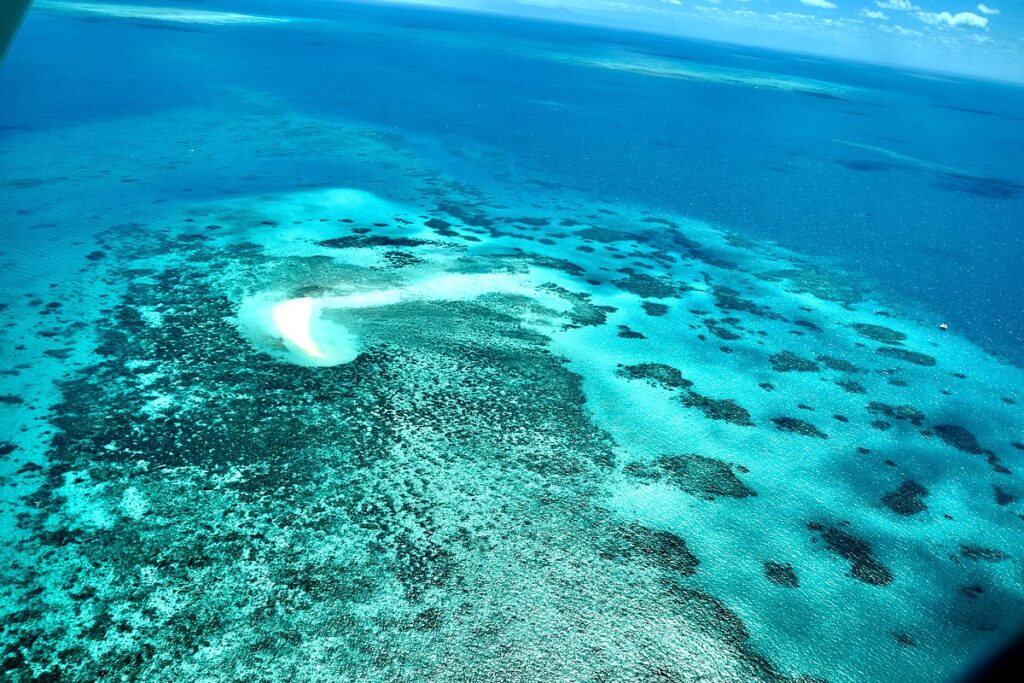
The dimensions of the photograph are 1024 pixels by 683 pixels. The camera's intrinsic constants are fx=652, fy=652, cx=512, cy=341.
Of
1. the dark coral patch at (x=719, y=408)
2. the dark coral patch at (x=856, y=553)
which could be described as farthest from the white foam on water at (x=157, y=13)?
the dark coral patch at (x=856, y=553)

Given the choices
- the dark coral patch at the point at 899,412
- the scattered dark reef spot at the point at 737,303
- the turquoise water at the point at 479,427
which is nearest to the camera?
the turquoise water at the point at 479,427

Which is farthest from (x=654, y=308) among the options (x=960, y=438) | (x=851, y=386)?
(x=960, y=438)

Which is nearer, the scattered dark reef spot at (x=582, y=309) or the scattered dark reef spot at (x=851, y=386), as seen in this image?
the scattered dark reef spot at (x=851, y=386)

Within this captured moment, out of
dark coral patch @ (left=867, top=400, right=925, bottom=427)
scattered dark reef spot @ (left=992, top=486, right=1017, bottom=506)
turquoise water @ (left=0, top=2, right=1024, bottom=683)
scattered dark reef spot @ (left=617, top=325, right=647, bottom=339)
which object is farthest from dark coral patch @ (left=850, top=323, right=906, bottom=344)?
scattered dark reef spot @ (left=617, top=325, right=647, bottom=339)

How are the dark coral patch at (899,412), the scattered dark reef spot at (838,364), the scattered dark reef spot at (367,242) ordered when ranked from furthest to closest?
1. the scattered dark reef spot at (367,242)
2. the scattered dark reef spot at (838,364)
3. the dark coral patch at (899,412)

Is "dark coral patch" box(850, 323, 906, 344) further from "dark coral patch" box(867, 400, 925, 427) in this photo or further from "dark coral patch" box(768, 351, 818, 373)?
"dark coral patch" box(867, 400, 925, 427)

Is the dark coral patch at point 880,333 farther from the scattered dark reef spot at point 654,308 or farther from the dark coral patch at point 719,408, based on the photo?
the dark coral patch at point 719,408
